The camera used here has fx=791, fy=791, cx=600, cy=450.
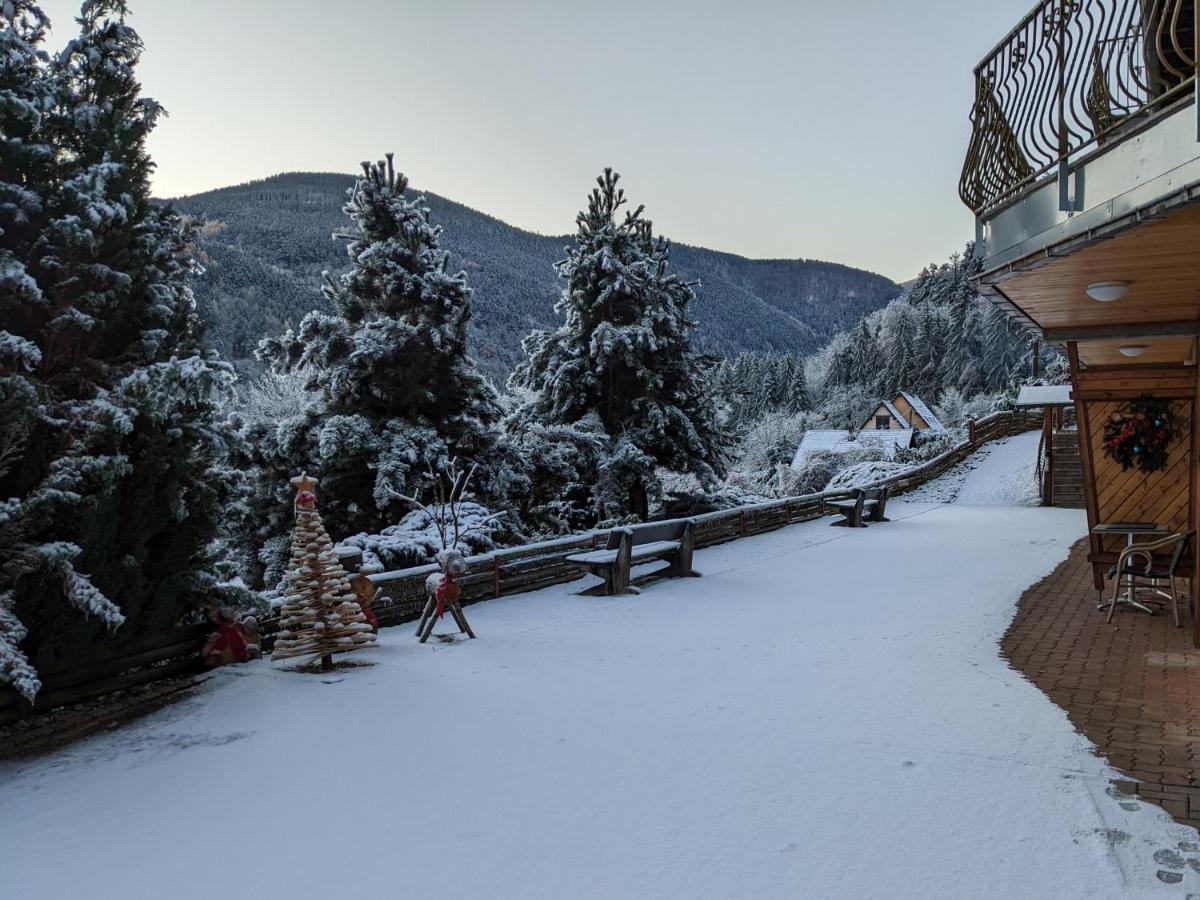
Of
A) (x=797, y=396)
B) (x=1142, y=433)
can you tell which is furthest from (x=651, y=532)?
(x=797, y=396)

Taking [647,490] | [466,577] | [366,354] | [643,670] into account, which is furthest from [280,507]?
[643,670]

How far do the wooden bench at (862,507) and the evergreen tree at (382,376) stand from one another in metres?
8.20

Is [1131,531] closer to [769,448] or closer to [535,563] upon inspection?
[535,563]

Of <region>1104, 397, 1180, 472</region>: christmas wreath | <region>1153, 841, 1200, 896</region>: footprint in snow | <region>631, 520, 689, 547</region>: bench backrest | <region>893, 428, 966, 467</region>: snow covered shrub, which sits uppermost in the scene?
<region>1104, 397, 1180, 472</region>: christmas wreath

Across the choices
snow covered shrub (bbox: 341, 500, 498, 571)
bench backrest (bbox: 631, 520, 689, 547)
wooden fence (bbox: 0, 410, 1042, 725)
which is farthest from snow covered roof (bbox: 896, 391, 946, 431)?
snow covered shrub (bbox: 341, 500, 498, 571)

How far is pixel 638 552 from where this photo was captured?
1097 cm

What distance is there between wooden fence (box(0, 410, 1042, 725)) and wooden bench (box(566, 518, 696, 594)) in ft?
1.67

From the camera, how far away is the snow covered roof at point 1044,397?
2216cm

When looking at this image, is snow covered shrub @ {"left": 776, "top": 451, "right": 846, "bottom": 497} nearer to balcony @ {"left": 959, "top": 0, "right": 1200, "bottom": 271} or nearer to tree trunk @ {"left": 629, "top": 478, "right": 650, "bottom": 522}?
tree trunk @ {"left": 629, "top": 478, "right": 650, "bottom": 522}

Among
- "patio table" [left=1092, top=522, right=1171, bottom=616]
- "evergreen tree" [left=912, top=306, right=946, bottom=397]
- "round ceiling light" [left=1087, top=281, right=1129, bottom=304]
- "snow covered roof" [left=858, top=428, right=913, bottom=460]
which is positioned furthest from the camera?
"evergreen tree" [left=912, top=306, right=946, bottom=397]

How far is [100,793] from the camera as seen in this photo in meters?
4.48

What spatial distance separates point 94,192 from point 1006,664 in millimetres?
8154

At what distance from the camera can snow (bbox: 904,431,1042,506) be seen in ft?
80.2

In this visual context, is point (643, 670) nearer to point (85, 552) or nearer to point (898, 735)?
point (898, 735)
